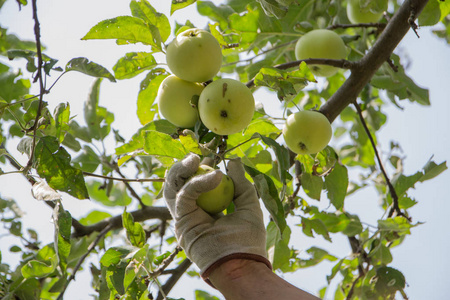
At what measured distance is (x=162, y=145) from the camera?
62.9 inches

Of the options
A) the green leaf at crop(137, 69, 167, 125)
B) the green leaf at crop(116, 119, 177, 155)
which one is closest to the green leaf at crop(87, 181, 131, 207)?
the green leaf at crop(137, 69, 167, 125)

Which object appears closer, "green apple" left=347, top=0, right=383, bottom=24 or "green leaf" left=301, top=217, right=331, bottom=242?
"green leaf" left=301, top=217, right=331, bottom=242

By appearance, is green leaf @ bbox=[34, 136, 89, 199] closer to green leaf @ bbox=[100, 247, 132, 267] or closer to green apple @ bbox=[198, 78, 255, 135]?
green leaf @ bbox=[100, 247, 132, 267]

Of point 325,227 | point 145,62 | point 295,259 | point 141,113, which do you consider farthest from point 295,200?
point 145,62

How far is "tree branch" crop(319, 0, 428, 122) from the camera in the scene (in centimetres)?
205

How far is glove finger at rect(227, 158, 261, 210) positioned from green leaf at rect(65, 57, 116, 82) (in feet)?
1.79

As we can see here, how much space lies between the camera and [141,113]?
6.51 ft

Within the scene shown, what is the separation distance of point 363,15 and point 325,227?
119 cm

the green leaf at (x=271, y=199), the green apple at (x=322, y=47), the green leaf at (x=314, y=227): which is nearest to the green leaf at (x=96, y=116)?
the green apple at (x=322, y=47)

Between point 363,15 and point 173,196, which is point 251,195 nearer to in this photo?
point 173,196

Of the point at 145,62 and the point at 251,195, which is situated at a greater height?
the point at 145,62

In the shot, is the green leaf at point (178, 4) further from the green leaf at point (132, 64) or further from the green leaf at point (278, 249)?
the green leaf at point (278, 249)

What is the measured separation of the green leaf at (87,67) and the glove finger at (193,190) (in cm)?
51

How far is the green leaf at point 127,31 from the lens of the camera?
5.37 ft
